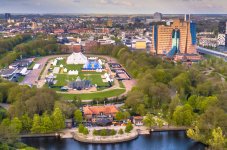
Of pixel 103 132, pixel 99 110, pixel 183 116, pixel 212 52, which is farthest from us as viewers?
pixel 212 52

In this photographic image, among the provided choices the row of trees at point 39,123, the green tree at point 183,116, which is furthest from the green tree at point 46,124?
the green tree at point 183,116

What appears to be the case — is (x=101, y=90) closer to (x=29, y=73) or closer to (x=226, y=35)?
(x=29, y=73)

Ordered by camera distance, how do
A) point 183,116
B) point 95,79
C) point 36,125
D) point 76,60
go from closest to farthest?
point 36,125 < point 183,116 < point 95,79 < point 76,60

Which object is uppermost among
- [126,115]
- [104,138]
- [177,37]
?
[177,37]

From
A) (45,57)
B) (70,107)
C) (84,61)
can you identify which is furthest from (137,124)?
(45,57)

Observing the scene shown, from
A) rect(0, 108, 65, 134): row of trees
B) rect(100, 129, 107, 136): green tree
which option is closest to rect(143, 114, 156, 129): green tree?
rect(100, 129, 107, 136): green tree

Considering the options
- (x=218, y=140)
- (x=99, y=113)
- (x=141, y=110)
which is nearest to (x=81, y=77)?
(x=99, y=113)

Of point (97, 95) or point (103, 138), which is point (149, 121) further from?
point (97, 95)
